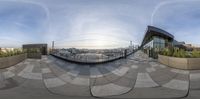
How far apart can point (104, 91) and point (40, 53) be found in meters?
1.60

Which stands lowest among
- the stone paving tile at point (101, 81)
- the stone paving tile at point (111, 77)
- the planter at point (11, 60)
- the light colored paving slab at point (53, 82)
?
the light colored paving slab at point (53, 82)

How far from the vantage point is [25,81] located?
302cm

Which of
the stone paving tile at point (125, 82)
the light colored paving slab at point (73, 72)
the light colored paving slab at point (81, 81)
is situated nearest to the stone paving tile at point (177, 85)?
the stone paving tile at point (125, 82)

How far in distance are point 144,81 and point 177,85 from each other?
556 millimetres

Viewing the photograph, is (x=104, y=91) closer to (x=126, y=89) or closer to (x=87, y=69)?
(x=126, y=89)

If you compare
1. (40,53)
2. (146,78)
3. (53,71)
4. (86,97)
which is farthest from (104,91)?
(40,53)

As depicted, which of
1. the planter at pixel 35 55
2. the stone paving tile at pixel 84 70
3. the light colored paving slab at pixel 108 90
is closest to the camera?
the light colored paving slab at pixel 108 90

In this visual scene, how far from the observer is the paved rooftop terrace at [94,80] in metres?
2.46

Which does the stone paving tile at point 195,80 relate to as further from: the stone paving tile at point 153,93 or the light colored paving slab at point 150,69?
the light colored paving slab at point 150,69

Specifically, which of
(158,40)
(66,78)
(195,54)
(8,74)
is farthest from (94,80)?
(158,40)

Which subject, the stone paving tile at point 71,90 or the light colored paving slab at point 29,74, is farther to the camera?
the light colored paving slab at point 29,74

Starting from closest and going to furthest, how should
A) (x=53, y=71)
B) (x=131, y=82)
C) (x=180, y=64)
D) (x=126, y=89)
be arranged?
1. (x=126, y=89)
2. (x=131, y=82)
3. (x=180, y=64)
4. (x=53, y=71)

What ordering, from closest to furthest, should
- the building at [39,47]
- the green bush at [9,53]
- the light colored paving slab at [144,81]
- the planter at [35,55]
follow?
the light colored paving slab at [144,81] < the building at [39,47] < the planter at [35,55] < the green bush at [9,53]

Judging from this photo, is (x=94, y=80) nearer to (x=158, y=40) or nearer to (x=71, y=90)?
(x=71, y=90)
